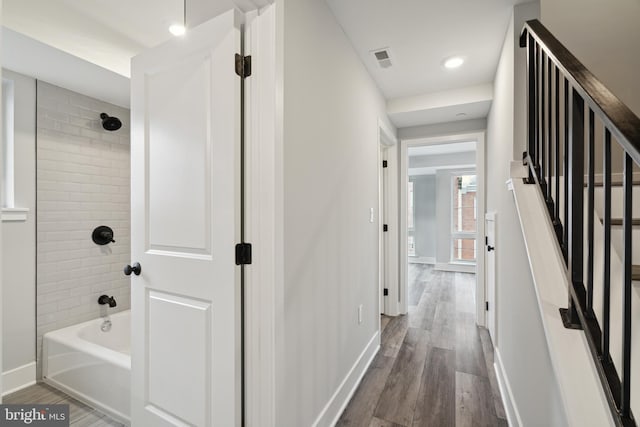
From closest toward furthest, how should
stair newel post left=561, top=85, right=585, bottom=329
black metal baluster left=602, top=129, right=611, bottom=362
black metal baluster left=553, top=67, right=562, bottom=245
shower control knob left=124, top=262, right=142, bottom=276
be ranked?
black metal baluster left=602, top=129, right=611, bottom=362, stair newel post left=561, top=85, right=585, bottom=329, black metal baluster left=553, top=67, right=562, bottom=245, shower control knob left=124, top=262, right=142, bottom=276

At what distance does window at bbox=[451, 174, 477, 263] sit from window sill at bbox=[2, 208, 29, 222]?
6.85 m

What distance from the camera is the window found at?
6.74 metres

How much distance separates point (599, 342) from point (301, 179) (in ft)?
4.11

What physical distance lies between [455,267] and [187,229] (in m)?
6.37

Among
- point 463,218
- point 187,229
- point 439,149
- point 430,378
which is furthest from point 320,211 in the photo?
point 463,218

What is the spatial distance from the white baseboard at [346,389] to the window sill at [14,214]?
2.51 metres

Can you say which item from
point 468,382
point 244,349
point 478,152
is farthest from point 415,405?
point 478,152

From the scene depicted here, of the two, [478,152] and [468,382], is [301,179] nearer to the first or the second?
[468,382]

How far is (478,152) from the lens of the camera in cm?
342

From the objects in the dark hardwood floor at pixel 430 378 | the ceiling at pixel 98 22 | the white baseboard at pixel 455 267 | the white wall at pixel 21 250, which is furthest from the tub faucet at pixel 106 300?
the white baseboard at pixel 455 267

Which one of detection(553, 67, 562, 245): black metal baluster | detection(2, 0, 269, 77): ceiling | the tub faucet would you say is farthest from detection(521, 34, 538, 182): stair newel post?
the tub faucet

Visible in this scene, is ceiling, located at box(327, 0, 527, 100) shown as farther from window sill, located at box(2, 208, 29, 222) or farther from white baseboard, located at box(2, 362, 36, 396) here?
white baseboard, located at box(2, 362, 36, 396)

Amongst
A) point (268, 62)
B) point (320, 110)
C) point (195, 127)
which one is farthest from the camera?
point (320, 110)

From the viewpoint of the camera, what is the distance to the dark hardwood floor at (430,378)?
76.6 inches
